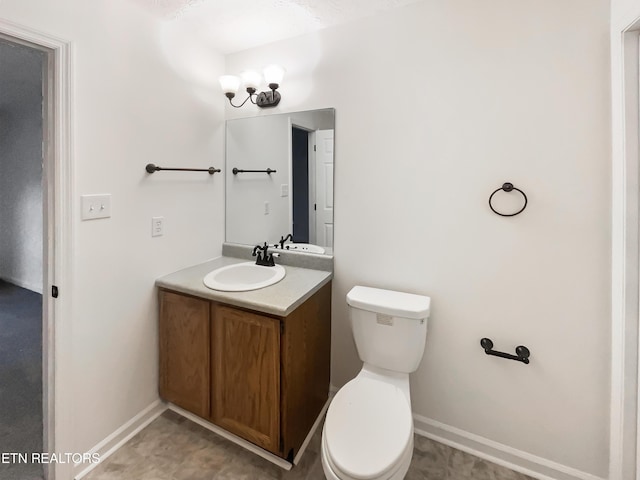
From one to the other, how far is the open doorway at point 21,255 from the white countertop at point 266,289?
0.60 metres

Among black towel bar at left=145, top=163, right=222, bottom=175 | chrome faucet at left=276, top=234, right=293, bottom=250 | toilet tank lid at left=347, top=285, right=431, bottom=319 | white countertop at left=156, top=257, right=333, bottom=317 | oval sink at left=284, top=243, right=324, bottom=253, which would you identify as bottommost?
toilet tank lid at left=347, top=285, right=431, bottom=319

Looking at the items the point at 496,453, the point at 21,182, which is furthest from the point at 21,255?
the point at 496,453

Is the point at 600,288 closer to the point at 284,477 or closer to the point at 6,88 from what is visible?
the point at 284,477

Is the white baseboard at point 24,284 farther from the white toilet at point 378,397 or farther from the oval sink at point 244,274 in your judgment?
the white toilet at point 378,397

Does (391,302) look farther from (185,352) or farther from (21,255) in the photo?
(21,255)

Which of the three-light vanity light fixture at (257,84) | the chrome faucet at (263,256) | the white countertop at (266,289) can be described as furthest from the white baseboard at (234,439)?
the three-light vanity light fixture at (257,84)

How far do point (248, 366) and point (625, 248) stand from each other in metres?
1.66

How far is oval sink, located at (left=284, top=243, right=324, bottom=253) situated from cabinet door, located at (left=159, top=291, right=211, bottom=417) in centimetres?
66

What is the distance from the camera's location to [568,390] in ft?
4.51

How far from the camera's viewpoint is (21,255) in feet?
12.4

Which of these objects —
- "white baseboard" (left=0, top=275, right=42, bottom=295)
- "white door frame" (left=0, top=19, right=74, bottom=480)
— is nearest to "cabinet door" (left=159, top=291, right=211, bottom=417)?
"white door frame" (left=0, top=19, right=74, bottom=480)

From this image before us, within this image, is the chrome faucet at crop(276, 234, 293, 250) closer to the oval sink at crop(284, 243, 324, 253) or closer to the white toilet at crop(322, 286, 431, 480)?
the oval sink at crop(284, 243, 324, 253)

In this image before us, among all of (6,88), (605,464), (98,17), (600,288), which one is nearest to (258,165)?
(98,17)

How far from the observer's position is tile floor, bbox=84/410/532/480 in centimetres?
143
